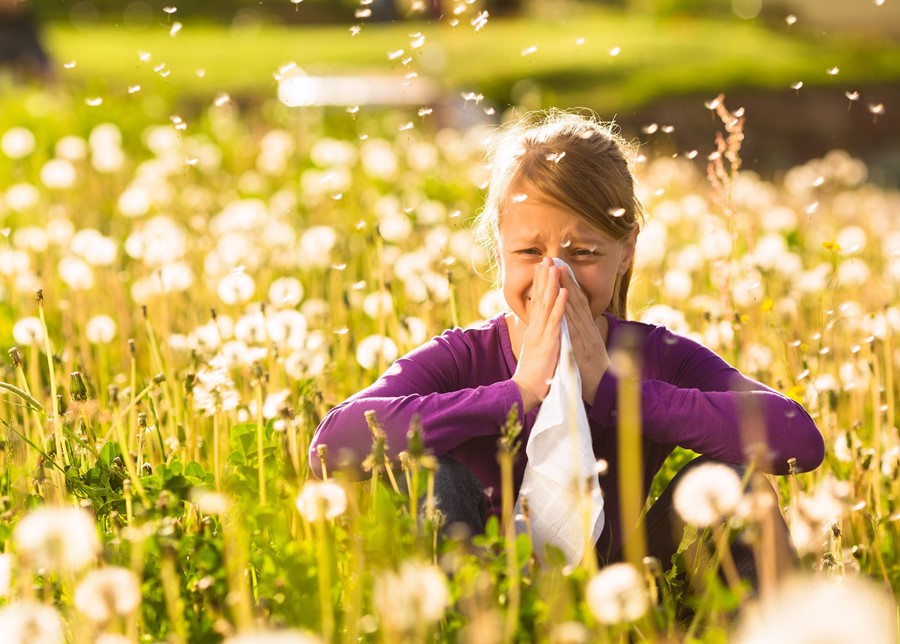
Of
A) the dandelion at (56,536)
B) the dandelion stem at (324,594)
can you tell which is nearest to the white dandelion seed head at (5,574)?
the dandelion at (56,536)

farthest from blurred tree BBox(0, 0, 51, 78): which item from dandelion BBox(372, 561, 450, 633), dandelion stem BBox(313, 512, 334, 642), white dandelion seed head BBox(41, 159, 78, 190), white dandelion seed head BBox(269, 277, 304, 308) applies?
dandelion BBox(372, 561, 450, 633)

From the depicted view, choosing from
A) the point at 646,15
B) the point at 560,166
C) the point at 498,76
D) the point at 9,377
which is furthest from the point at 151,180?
the point at 646,15

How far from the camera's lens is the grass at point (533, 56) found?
13391mm

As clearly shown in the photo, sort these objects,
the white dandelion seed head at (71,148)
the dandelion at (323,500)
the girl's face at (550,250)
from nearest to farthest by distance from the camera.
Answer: the dandelion at (323,500), the girl's face at (550,250), the white dandelion seed head at (71,148)

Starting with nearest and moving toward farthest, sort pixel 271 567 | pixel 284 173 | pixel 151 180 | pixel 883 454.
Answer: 1. pixel 271 567
2. pixel 883 454
3. pixel 151 180
4. pixel 284 173

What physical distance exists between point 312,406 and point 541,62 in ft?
50.4

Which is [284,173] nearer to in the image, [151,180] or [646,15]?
[151,180]

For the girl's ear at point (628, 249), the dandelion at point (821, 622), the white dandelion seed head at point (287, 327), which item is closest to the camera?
the dandelion at point (821, 622)

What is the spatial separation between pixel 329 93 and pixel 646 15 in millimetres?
18075

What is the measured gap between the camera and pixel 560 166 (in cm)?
218

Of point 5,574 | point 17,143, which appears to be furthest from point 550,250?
point 17,143

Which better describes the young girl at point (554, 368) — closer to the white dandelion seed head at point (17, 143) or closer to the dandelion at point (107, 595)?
the dandelion at point (107, 595)

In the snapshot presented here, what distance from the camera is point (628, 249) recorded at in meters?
2.35

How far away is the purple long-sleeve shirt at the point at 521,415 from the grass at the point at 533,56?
21.9 feet
